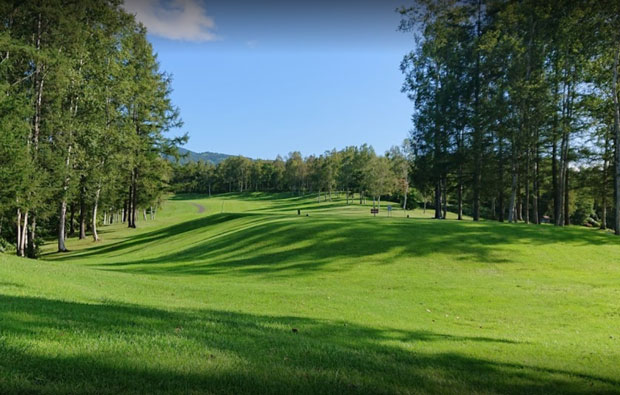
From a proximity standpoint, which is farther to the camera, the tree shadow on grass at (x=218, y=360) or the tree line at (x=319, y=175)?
the tree line at (x=319, y=175)

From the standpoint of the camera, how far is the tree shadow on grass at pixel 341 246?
1764 centimetres

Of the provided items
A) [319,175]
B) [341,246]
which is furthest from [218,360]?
[319,175]

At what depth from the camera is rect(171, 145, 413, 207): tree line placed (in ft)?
221

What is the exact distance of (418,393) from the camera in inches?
161

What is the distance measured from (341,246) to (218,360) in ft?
51.7

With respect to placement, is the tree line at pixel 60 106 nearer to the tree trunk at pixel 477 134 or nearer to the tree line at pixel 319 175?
the tree line at pixel 319 175

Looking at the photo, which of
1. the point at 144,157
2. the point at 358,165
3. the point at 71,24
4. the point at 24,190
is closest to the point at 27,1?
the point at 71,24

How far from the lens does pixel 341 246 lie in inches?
784

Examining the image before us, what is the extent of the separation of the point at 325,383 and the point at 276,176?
124802 millimetres

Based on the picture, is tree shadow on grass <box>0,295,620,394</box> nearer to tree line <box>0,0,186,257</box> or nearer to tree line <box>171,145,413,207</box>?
tree line <box>0,0,186,257</box>

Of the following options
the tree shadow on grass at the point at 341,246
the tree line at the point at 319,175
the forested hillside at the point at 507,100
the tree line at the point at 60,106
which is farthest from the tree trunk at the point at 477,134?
the tree line at the point at 60,106

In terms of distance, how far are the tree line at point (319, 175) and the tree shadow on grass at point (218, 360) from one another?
49183 millimetres

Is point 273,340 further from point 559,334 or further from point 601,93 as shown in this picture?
point 601,93

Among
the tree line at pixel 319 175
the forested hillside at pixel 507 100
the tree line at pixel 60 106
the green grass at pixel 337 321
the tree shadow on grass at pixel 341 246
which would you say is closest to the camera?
the green grass at pixel 337 321
